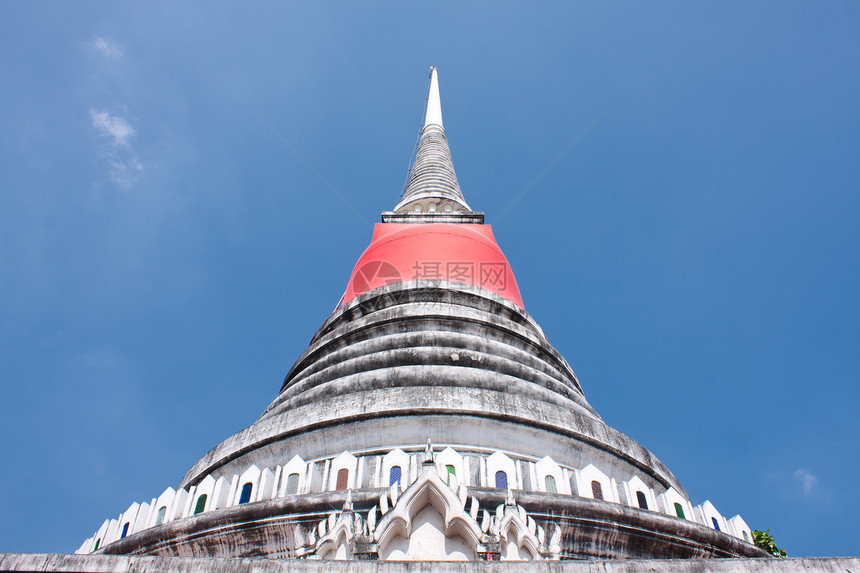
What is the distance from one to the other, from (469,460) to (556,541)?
142cm

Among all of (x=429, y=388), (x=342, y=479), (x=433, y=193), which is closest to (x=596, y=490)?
(x=429, y=388)

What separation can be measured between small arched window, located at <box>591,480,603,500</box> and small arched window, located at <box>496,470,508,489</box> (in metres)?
0.91

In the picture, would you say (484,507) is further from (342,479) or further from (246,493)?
(246,493)

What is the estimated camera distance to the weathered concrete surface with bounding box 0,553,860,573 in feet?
13.7

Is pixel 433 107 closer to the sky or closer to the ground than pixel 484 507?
closer to the sky

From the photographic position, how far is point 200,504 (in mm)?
6996

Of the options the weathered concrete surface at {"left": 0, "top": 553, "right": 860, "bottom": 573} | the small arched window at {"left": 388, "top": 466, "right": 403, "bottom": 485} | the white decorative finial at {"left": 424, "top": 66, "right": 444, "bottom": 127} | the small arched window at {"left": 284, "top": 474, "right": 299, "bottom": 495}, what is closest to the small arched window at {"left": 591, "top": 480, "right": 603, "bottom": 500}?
the small arched window at {"left": 388, "top": 466, "right": 403, "bottom": 485}

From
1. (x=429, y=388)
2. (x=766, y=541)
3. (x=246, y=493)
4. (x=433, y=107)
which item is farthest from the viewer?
(x=433, y=107)

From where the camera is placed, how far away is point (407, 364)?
912 centimetres

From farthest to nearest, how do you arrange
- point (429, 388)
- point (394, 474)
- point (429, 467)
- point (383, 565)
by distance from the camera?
point (429, 388)
point (394, 474)
point (429, 467)
point (383, 565)

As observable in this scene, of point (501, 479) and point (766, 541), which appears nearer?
point (501, 479)


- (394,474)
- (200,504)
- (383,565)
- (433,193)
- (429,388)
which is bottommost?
(383,565)

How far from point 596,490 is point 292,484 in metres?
3.16

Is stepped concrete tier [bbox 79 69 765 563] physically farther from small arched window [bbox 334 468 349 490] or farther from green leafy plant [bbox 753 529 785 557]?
green leafy plant [bbox 753 529 785 557]
